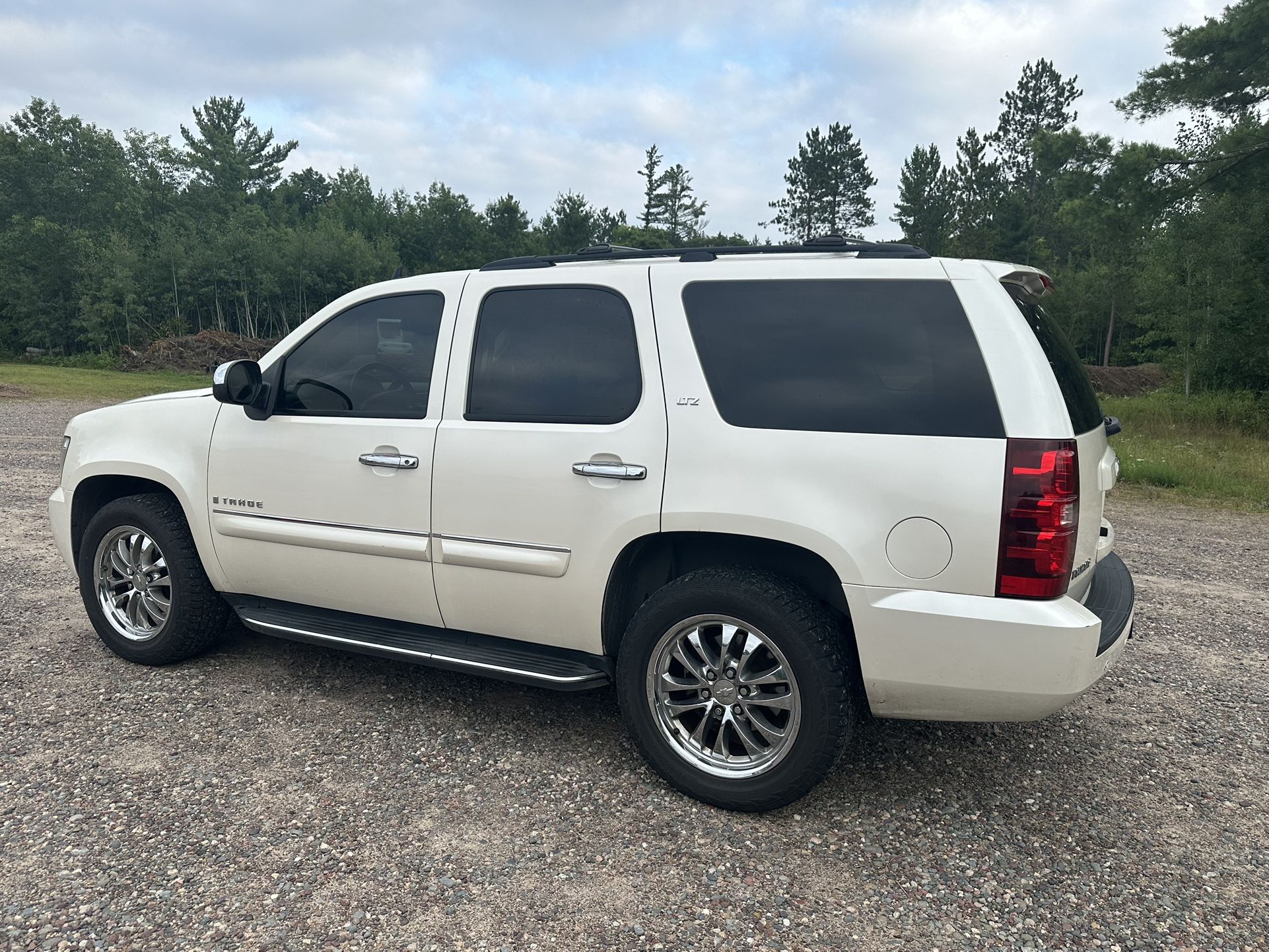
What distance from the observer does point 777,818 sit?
3135 millimetres

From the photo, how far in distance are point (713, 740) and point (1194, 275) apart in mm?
22588

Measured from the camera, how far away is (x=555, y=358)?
3529 millimetres

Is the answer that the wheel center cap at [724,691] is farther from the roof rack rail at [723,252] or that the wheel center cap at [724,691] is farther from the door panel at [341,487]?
the roof rack rail at [723,252]

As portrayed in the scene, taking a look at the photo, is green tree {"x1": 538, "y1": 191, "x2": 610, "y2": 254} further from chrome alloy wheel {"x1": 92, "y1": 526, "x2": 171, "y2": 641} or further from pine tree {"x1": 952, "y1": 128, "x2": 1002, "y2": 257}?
chrome alloy wheel {"x1": 92, "y1": 526, "x2": 171, "y2": 641}

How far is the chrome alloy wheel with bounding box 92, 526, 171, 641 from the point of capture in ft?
14.4

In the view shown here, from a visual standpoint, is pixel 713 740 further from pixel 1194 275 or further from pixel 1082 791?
pixel 1194 275

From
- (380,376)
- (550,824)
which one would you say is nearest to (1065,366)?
(550,824)

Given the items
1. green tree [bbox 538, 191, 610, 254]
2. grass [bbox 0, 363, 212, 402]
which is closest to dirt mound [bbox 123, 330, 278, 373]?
grass [bbox 0, 363, 212, 402]

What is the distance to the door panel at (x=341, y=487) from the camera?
368 cm

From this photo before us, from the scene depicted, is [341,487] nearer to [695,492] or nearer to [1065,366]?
[695,492]

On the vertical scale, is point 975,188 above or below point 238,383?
above

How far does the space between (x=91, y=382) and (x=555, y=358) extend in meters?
28.0

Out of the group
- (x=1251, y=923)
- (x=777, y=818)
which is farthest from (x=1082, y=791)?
(x=777, y=818)

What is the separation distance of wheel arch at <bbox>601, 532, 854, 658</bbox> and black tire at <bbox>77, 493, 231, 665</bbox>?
2.20 meters
